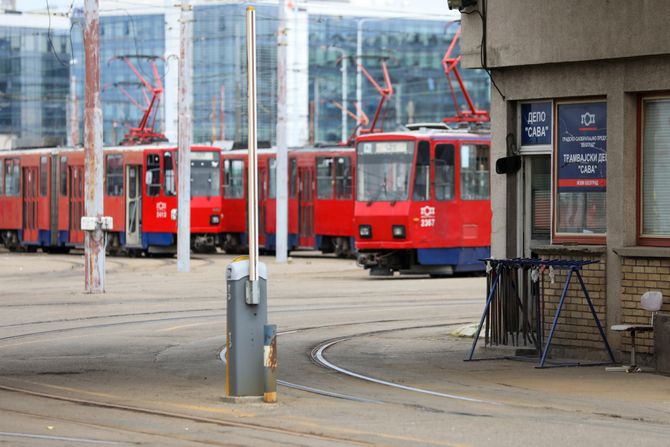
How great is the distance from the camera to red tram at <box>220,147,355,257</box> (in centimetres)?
4591

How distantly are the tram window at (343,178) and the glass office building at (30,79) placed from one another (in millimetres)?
86112

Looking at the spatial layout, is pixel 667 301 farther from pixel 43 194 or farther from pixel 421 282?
pixel 43 194

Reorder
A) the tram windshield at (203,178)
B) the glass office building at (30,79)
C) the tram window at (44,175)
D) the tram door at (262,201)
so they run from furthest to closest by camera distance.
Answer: the glass office building at (30,79)
the tram window at (44,175)
the tram door at (262,201)
the tram windshield at (203,178)

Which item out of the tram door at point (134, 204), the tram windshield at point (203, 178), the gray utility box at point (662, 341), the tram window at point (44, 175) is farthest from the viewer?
the tram window at point (44, 175)

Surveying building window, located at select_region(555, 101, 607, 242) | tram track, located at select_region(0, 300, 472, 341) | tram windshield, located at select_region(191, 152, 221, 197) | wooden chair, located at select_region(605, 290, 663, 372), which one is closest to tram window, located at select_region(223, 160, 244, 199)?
tram windshield, located at select_region(191, 152, 221, 197)

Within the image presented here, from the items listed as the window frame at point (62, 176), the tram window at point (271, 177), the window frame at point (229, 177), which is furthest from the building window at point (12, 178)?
the tram window at point (271, 177)

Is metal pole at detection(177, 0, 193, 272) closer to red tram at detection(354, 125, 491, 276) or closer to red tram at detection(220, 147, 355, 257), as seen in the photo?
red tram at detection(354, 125, 491, 276)

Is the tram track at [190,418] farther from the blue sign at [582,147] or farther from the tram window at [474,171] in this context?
the tram window at [474,171]

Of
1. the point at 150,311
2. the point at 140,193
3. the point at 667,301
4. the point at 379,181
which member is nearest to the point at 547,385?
the point at 667,301

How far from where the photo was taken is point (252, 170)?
43.8 feet

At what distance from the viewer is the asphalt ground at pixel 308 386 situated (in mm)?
11523

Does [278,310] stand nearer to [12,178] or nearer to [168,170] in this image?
[168,170]

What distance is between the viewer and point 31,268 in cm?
4225

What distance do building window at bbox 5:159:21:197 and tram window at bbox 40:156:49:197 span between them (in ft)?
6.81
